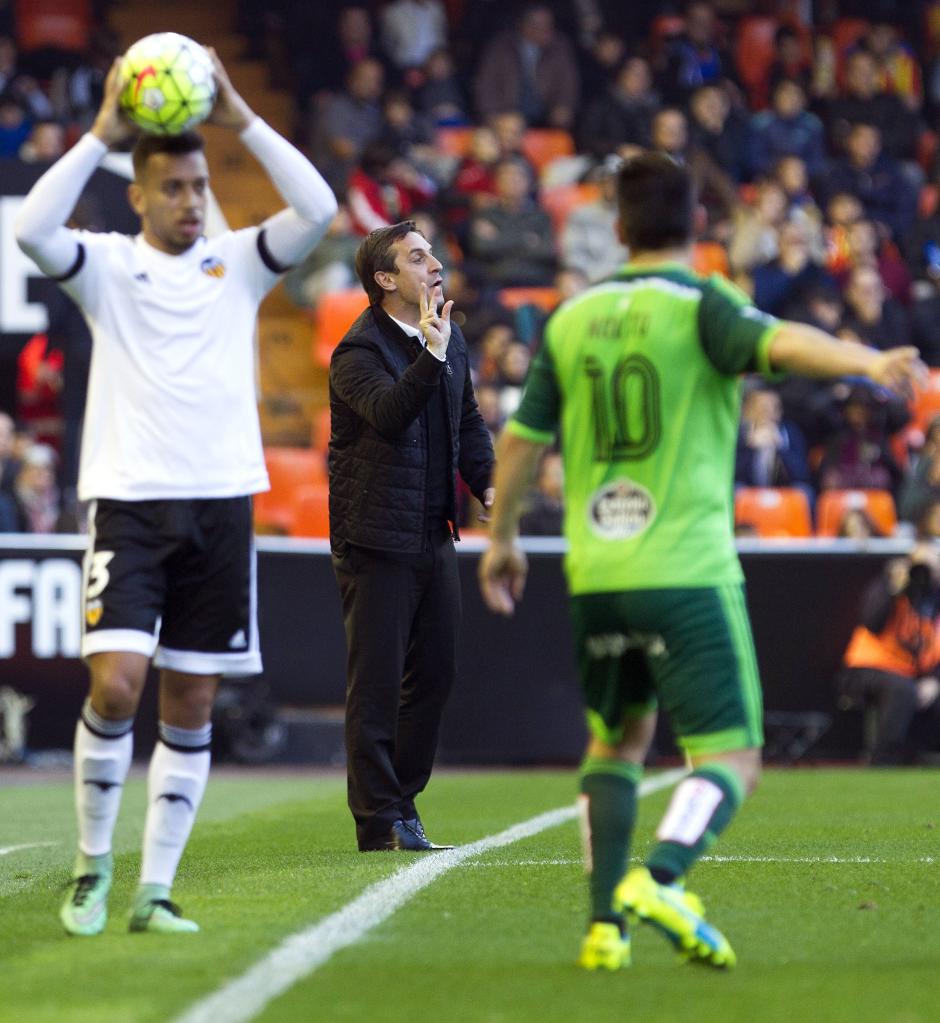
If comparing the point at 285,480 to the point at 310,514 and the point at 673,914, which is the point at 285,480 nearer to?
the point at 310,514

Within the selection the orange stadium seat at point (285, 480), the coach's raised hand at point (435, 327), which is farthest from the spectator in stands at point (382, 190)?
the coach's raised hand at point (435, 327)

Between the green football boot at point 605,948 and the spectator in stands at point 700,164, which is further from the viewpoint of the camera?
the spectator in stands at point 700,164

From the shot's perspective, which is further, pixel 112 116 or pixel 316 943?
pixel 112 116

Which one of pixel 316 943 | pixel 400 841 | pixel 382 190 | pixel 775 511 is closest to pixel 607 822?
pixel 316 943

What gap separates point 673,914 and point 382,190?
14.5 m

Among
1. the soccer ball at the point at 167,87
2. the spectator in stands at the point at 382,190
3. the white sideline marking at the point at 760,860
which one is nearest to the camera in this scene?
the soccer ball at the point at 167,87

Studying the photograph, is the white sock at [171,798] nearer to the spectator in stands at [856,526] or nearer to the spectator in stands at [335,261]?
the spectator in stands at [856,526]

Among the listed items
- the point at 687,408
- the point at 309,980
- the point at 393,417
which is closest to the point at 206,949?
the point at 309,980

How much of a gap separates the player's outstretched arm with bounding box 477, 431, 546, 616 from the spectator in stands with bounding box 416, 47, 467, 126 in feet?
52.9

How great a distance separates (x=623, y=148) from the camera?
2017cm

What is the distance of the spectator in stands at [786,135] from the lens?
20.9m

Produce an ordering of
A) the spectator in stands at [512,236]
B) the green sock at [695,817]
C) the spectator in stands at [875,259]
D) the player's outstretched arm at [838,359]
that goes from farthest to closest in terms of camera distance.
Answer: the spectator in stands at [875,259] < the spectator in stands at [512,236] < the green sock at [695,817] < the player's outstretched arm at [838,359]

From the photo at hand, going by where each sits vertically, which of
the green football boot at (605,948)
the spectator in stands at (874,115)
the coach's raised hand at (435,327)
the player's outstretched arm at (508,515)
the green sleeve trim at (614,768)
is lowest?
the green football boot at (605,948)

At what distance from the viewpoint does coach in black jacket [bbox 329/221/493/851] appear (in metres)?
7.75
